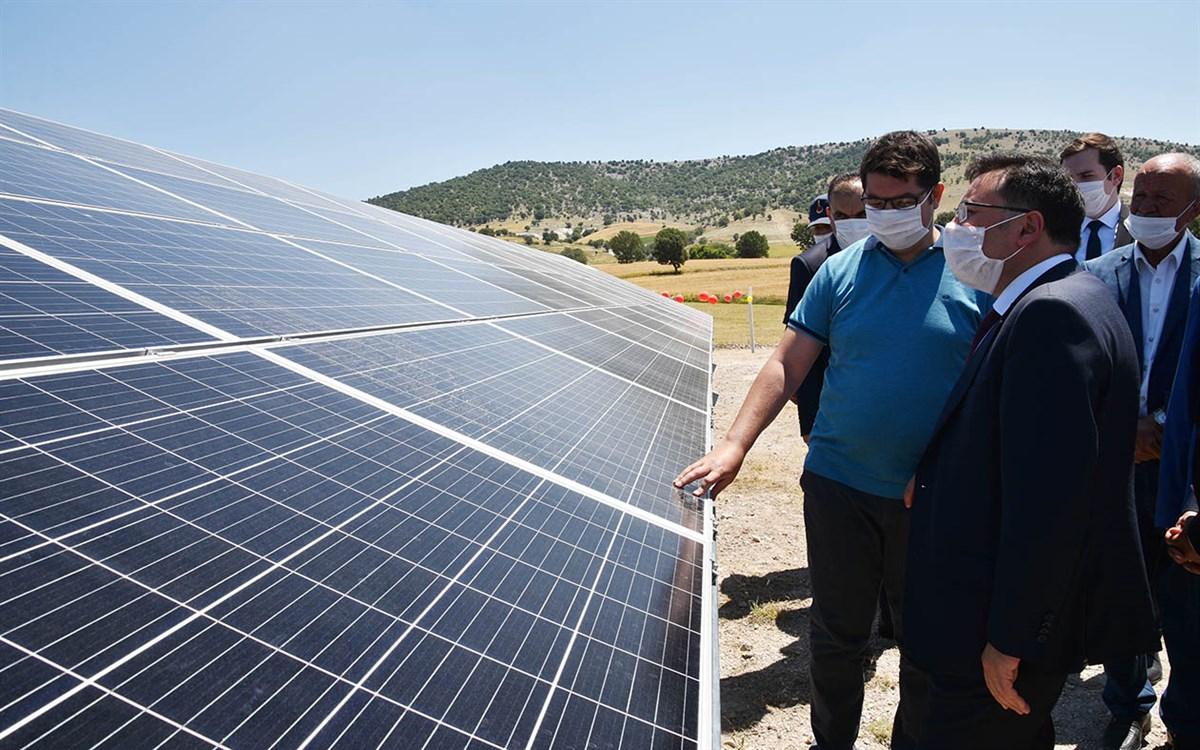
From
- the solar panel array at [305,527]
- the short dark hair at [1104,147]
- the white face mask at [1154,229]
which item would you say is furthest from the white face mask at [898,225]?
the short dark hair at [1104,147]

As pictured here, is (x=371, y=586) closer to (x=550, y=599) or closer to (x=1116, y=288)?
(x=550, y=599)

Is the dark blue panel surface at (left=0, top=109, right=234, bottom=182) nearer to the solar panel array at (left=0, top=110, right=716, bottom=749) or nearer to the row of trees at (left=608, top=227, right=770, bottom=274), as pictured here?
the solar panel array at (left=0, top=110, right=716, bottom=749)

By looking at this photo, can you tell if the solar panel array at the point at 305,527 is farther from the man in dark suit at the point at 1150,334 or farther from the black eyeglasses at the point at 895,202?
the man in dark suit at the point at 1150,334

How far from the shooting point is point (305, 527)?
246cm

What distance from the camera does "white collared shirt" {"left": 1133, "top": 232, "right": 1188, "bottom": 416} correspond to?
4531 millimetres

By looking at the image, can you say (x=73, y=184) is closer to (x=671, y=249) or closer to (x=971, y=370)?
(x=971, y=370)

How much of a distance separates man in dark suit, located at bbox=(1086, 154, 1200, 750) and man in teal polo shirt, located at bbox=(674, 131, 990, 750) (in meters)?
1.50

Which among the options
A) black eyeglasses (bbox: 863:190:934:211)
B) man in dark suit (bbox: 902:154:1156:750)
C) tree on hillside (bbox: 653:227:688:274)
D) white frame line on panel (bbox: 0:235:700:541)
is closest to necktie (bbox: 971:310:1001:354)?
man in dark suit (bbox: 902:154:1156:750)

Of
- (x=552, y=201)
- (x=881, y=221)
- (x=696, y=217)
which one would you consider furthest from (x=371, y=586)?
(x=552, y=201)

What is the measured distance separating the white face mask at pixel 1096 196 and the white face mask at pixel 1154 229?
1.73 meters

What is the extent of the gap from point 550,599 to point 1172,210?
4817 millimetres

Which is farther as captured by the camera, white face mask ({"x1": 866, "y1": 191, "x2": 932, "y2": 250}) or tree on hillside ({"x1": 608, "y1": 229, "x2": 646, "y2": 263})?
tree on hillside ({"x1": 608, "y1": 229, "x2": 646, "y2": 263})

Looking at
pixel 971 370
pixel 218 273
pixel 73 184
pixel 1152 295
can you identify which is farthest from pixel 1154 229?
pixel 73 184

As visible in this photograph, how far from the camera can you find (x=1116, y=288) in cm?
478
